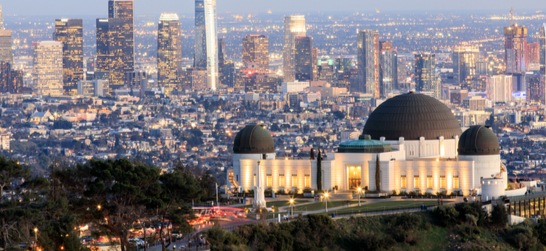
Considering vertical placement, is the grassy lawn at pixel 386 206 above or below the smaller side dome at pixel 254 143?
below

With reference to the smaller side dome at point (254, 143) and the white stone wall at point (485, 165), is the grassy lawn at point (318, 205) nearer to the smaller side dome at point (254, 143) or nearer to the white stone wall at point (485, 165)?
the white stone wall at point (485, 165)

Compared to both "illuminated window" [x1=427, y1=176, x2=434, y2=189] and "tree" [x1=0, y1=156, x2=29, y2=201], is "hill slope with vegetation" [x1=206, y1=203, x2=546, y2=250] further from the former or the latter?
"illuminated window" [x1=427, y1=176, x2=434, y2=189]

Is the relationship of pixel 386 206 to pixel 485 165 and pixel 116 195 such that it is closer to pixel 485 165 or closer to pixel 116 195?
pixel 485 165

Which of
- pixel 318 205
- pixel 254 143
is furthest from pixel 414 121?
pixel 318 205

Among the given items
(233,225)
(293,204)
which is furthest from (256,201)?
(233,225)

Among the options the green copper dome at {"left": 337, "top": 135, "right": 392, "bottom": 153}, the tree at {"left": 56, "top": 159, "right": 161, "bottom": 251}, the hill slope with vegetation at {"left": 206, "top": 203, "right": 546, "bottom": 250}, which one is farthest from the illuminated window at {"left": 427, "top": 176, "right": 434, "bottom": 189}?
the tree at {"left": 56, "top": 159, "right": 161, "bottom": 251}

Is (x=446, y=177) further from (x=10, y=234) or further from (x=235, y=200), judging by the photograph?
(x=10, y=234)

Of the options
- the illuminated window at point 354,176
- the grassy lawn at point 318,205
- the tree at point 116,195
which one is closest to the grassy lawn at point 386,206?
the grassy lawn at point 318,205
